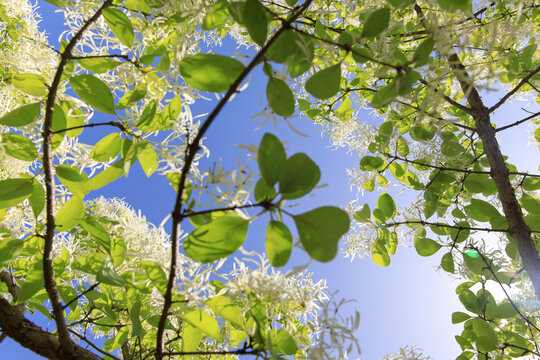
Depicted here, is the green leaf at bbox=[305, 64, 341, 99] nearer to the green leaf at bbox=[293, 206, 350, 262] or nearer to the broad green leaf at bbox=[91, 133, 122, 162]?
the green leaf at bbox=[293, 206, 350, 262]

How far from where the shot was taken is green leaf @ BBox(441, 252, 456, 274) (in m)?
0.94

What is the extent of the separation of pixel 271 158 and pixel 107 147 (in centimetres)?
33

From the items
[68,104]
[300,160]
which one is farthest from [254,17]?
[68,104]

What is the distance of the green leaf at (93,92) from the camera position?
506 millimetres

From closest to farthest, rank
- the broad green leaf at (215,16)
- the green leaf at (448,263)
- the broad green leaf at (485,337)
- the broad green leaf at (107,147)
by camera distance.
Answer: the broad green leaf at (215,16) < the broad green leaf at (107,147) < the broad green leaf at (485,337) < the green leaf at (448,263)

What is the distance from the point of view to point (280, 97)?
0.41 m

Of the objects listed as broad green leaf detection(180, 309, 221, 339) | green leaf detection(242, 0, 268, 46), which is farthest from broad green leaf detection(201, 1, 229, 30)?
broad green leaf detection(180, 309, 221, 339)

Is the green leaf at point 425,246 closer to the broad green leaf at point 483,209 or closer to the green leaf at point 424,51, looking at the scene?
the broad green leaf at point 483,209

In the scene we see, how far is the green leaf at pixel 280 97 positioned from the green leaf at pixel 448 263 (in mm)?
768

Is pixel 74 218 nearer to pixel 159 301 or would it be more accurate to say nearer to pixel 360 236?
pixel 159 301

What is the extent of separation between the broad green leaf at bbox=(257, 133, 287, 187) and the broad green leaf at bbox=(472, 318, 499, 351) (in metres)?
0.77

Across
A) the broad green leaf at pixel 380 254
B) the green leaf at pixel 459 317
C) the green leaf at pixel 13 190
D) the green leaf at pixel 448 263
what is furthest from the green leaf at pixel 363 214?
the green leaf at pixel 13 190

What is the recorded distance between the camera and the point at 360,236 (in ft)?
3.96

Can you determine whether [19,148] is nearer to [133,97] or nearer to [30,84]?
[30,84]
